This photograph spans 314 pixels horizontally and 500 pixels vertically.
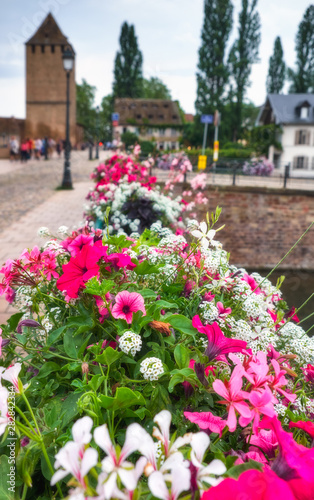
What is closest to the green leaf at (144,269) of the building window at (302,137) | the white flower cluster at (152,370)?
the white flower cluster at (152,370)

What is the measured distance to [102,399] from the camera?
0.93 metres

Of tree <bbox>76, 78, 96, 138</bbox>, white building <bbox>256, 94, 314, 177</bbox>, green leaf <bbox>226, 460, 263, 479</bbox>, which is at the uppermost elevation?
tree <bbox>76, 78, 96, 138</bbox>

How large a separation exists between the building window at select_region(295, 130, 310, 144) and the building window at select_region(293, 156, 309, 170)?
1.05m

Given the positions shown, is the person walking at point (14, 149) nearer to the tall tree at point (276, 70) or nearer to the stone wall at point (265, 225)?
the stone wall at point (265, 225)

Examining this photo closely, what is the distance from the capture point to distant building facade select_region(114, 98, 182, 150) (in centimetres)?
5338

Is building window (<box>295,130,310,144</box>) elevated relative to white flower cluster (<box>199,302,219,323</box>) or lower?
elevated

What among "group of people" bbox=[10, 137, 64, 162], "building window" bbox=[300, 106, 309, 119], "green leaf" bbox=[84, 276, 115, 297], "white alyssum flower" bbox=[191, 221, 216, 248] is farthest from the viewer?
"building window" bbox=[300, 106, 309, 119]

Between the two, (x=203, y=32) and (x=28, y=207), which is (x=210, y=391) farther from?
(x=203, y=32)

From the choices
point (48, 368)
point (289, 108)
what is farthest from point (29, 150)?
point (48, 368)

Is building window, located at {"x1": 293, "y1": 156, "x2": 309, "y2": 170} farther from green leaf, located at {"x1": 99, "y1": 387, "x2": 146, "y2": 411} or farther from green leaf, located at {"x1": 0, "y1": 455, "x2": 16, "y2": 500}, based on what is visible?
green leaf, located at {"x1": 0, "y1": 455, "x2": 16, "y2": 500}

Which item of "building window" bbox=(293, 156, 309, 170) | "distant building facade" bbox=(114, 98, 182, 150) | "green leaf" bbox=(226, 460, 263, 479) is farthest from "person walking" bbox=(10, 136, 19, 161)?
"distant building facade" bbox=(114, 98, 182, 150)

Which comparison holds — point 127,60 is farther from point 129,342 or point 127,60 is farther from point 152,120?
point 129,342

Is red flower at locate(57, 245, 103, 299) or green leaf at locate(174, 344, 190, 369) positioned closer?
green leaf at locate(174, 344, 190, 369)

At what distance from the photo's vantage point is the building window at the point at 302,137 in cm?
3083
